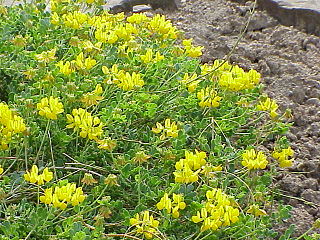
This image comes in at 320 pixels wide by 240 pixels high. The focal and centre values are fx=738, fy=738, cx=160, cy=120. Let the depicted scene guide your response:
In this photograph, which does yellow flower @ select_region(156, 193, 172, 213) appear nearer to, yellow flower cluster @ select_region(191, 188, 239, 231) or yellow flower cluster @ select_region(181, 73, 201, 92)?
yellow flower cluster @ select_region(191, 188, 239, 231)

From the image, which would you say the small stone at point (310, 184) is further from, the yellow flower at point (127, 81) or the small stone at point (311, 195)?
the yellow flower at point (127, 81)

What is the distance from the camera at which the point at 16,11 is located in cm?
342

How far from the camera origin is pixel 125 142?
2523 millimetres

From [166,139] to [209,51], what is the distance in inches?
52.0

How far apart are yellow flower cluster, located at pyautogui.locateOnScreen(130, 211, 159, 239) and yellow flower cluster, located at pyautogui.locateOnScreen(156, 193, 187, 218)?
0.20 ft

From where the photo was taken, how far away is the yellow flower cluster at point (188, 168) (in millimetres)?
2158

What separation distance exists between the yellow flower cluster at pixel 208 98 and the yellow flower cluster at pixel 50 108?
0.60 meters

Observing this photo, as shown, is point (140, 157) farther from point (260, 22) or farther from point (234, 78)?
point (260, 22)

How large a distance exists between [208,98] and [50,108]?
2.10 feet

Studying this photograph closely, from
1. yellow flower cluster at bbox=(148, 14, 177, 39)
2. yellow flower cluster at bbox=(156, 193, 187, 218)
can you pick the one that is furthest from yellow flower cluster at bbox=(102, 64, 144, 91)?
yellow flower cluster at bbox=(148, 14, 177, 39)

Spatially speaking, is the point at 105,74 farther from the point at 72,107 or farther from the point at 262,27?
the point at 262,27

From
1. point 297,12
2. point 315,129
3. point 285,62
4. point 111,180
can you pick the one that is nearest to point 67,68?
point 111,180

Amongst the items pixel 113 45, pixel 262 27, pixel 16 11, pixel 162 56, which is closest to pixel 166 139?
pixel 162 56

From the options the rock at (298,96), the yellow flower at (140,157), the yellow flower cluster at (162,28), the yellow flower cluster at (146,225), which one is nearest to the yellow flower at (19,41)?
the yellow flower cluster at (162,28)
